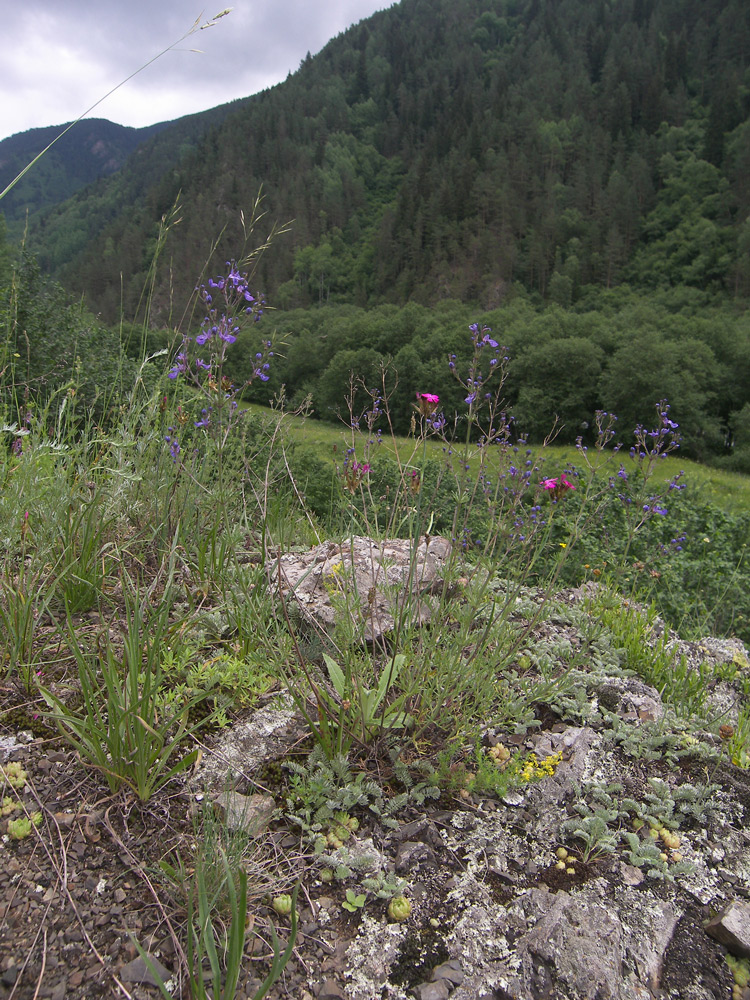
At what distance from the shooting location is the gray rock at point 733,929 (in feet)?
4.90

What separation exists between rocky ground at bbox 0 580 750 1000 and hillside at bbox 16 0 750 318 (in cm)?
4419

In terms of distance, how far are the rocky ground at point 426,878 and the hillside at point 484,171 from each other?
1740 inches

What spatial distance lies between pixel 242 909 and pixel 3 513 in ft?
5.85

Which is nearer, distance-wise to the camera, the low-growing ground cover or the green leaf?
the low-growing ground cover

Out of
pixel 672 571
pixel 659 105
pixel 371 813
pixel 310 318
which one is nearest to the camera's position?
pixel 371 813

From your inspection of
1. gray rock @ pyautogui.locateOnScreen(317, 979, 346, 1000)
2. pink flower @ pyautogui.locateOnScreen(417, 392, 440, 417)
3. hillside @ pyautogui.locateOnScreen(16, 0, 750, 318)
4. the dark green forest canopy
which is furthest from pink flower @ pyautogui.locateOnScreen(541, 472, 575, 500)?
hillside @ pyautogui.locateOnScreen(16, 0, 750, 318)

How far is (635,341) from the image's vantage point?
32.2m

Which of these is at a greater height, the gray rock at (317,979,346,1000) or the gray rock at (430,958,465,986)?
the gray rock at (317,979,346,1000)

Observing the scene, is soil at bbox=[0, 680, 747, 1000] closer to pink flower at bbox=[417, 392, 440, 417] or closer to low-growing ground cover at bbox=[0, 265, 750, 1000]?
low-growing ground cover at bbox=[0, 265, 750, 1000]

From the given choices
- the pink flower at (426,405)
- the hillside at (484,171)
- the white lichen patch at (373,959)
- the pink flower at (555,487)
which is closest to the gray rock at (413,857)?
the white lichen patch at (373,959)

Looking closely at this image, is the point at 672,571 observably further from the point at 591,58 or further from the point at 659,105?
the point at 591,58

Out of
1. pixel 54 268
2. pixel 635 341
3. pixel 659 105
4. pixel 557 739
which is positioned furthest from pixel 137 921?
pixel 54 268

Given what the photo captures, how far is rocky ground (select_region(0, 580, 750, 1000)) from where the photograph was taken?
1.38 metres

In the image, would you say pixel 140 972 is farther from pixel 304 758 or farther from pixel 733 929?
pixel 733 929
